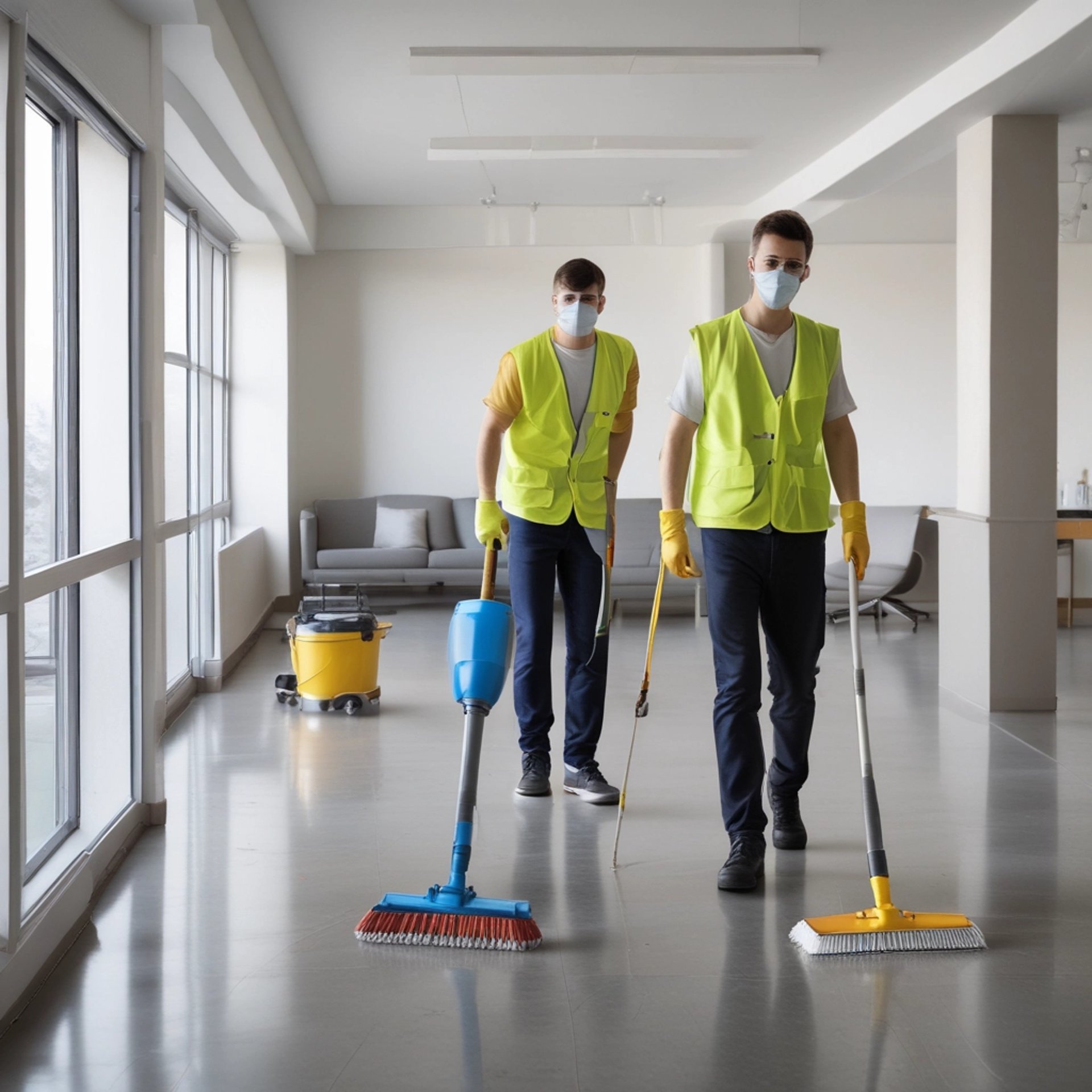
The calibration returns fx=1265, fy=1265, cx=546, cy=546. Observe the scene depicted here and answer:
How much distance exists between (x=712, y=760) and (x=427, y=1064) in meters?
2.47

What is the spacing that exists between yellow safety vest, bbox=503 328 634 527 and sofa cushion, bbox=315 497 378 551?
578 centimetres

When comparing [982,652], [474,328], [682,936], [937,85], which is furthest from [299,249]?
[682,936]

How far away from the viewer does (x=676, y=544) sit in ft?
10.2

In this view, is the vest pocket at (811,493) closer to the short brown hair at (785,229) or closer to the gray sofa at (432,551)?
the short brown hair at (785,229)

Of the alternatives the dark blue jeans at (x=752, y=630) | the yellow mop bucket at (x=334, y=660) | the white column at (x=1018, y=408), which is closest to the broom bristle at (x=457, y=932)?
the dark blue jeans at (x=752, y=630)

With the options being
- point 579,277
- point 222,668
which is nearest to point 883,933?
point 579,277

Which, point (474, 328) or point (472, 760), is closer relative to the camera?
point (472, 760)

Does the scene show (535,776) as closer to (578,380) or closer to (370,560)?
(578,380)

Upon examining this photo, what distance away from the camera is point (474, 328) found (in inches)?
→ 388

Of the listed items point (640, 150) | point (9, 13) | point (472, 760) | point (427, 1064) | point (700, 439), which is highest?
point (640, 150)

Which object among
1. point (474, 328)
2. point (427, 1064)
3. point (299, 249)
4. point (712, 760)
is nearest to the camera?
point (427, 1064)

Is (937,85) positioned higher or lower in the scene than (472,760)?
higher

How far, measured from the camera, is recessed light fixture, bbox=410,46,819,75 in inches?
194

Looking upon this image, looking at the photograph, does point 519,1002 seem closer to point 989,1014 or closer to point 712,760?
point 989,1014
